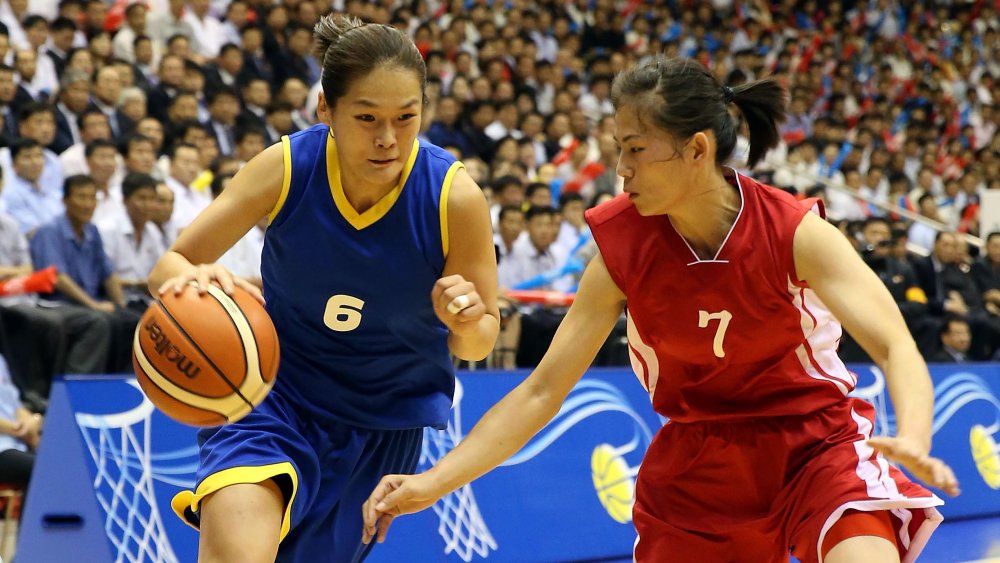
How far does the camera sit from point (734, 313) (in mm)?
2875

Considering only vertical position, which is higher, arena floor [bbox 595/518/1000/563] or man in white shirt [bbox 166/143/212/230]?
man in white shirt [bbox 166/143/212/230]

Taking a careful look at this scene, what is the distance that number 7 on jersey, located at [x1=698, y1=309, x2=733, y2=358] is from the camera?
2.88 m

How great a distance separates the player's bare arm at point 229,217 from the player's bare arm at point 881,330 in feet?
4.46

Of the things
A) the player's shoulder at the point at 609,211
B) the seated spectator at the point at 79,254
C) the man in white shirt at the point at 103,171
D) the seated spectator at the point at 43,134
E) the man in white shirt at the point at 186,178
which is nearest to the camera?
the player's shoulder at the point at 609,211

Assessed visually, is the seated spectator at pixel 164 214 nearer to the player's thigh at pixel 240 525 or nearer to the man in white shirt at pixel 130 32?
the man in white shirt at pixel 130 32

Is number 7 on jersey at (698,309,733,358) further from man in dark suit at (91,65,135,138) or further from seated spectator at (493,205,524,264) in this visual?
man in dark suit at (91,65,135,138)

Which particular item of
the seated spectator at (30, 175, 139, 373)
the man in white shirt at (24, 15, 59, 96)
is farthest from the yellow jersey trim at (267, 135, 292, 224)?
the man in white shirt at (24, 15, 59, 96)

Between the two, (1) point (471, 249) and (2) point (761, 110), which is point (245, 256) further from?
(2) point (761, 110)

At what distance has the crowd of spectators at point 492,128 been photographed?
7.40 m

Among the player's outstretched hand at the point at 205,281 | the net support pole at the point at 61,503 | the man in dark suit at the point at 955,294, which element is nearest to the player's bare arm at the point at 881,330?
the player's outstretched hand at the point at 205,281

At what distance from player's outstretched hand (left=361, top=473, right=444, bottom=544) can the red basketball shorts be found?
606mm

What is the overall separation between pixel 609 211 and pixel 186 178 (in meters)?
6.06

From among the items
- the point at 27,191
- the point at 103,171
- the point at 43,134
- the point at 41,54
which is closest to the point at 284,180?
the point at 103,171

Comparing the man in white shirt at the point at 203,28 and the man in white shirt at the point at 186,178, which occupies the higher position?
the man in white shirt at the point at 203,28
